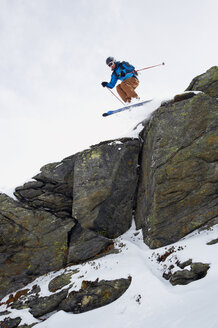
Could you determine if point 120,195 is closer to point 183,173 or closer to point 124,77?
point 183,173

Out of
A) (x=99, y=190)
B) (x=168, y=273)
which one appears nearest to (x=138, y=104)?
(x=99, y=190)

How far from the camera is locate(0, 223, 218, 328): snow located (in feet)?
16.6

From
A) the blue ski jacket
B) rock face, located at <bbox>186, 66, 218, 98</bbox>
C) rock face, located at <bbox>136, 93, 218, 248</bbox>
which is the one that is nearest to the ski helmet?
the blue ski jacket

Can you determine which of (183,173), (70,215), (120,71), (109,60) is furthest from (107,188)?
(109,60)

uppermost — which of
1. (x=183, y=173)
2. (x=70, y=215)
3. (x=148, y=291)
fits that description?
(x=183, y=173)

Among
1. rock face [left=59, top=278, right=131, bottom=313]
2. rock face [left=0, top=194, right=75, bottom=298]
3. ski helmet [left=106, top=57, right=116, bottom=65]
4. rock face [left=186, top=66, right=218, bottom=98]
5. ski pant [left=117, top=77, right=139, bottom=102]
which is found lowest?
rock face [left=59, top=278, right=131, bottom=313]

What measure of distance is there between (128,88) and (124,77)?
0.77 meters

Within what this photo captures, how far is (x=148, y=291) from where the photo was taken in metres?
7.60

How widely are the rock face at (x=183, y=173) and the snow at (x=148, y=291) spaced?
0.85 m

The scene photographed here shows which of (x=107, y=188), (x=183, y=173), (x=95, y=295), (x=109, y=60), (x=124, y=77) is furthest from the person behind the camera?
(x=124, y=77)

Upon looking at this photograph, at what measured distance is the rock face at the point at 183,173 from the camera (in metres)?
10.7

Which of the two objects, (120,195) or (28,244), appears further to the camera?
(120,195)

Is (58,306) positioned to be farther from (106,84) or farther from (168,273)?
(106,84)

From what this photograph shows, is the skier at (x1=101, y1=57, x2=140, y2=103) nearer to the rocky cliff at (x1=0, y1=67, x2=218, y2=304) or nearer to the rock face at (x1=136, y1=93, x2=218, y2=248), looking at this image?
the rocky cliff at (x1=0, y1=67, x2=218, y2=304)
